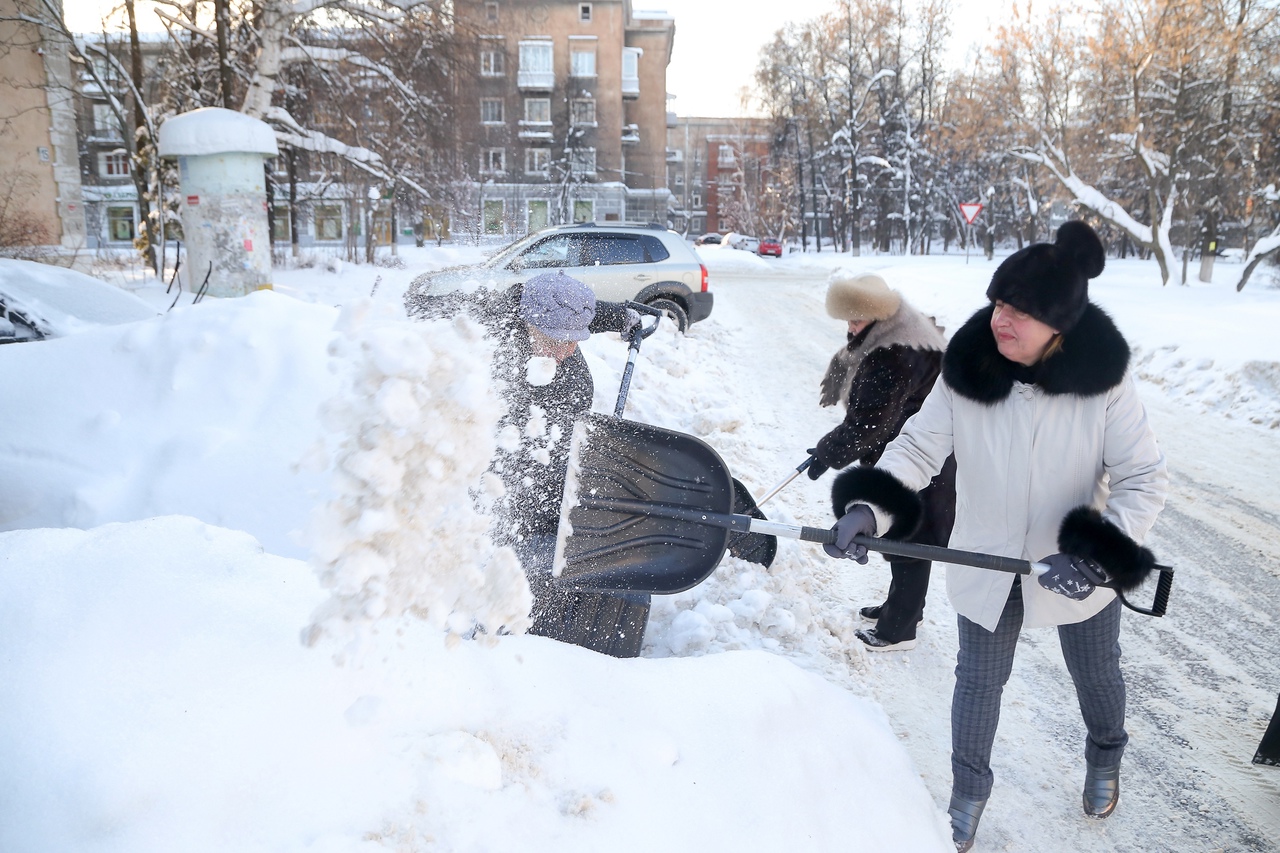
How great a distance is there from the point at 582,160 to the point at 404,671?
45.0 m

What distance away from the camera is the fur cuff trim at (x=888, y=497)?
8.08ft

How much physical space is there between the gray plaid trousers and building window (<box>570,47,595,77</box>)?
47421mm

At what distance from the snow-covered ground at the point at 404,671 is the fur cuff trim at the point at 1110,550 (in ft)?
3.02

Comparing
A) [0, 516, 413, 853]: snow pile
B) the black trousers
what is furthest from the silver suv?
[0, 516, 413, 853]: snow pile

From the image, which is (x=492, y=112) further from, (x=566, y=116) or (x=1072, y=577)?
(x=1072, y=577)

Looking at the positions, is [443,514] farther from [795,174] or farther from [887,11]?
[795,174]

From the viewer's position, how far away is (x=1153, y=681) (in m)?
3.29

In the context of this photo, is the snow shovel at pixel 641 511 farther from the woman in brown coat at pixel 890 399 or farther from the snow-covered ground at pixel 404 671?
the woman in brown coat at pixel 890 399

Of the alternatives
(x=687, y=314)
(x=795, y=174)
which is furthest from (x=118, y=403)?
(x=795, y=174)

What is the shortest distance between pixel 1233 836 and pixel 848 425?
6.06 feet

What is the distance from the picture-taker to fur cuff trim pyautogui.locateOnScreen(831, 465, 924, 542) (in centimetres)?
246

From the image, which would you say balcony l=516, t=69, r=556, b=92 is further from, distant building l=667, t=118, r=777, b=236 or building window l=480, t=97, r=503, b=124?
distant building l=667, t=118, r=777, b=236

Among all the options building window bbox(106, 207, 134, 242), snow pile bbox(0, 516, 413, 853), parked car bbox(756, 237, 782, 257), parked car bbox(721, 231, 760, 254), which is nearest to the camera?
snow pile bbox(0, 516, 413, 853)

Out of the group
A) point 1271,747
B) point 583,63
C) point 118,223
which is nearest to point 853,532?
point 1271,747
